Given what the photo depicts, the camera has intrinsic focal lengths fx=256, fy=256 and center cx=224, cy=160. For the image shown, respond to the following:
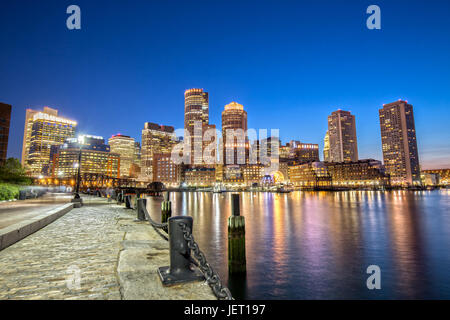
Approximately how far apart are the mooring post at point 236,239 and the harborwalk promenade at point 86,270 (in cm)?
352

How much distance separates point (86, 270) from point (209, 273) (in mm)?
3433

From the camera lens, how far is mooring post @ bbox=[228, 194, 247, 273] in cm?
1133

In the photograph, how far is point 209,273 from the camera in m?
4.67

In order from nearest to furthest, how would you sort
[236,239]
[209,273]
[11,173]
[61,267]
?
[209,273] < [61,267] < [236,239] < [11,173]

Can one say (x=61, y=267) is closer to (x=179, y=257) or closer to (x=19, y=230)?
(x=179, y=257)

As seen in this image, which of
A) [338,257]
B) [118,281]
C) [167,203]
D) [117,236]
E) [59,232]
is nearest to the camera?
[118,281]

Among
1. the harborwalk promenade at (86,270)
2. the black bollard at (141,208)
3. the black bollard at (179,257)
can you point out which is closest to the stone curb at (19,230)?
the harborwalk promenade at (86,270)

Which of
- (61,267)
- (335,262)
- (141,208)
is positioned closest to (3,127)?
(141,208)

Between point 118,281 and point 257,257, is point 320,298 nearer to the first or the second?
point 257,257

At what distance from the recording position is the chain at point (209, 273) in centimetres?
436

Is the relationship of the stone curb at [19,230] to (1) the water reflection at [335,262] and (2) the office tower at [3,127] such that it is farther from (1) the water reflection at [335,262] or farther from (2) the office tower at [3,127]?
(2) the office tower at [3,127]

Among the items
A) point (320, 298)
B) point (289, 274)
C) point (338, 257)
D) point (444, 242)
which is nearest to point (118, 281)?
point (320, 298)
